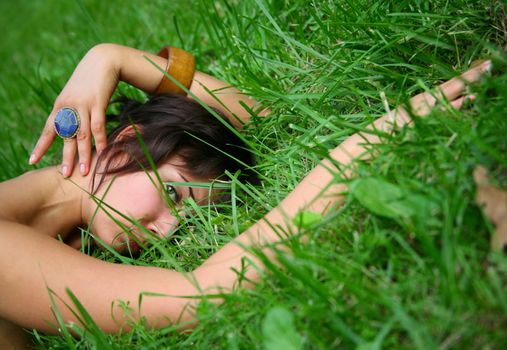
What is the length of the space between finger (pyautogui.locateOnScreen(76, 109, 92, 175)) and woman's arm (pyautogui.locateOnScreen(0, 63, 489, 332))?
0.45m

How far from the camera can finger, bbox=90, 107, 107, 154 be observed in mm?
2330

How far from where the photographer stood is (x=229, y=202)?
88.6 inches

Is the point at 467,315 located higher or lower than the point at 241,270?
lower

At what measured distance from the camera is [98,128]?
233cm

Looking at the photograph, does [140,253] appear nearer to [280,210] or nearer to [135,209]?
[135,209]

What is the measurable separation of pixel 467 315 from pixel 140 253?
4.46ft

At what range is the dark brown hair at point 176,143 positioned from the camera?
7.62ft

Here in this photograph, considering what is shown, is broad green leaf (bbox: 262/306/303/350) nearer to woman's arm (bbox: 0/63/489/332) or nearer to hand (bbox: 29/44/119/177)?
woman's arm (bbox: 0/63/489/332)

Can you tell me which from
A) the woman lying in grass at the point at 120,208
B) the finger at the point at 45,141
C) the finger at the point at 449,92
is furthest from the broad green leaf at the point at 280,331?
the finger at the point at 45,141

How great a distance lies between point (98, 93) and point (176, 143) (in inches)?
14.9

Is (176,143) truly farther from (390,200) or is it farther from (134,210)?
(390,200)

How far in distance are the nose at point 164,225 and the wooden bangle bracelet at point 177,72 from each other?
2.24 feet

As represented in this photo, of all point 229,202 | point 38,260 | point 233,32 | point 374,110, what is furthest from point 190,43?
point 38,260

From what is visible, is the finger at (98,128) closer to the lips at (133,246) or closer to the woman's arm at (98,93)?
the woman's arm at (98,93)
